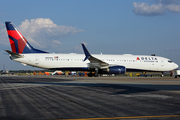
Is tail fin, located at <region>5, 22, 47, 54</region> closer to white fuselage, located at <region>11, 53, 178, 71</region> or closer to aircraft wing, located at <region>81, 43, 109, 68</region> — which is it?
white fuselage, located at <region>11, 53, 178, 71</region>

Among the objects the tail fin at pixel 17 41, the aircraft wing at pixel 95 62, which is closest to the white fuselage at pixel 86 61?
the aircraft wing at pixel 95 62

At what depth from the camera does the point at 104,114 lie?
764 centimetres

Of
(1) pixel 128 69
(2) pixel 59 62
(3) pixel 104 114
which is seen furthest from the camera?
(1) pixel 128 69

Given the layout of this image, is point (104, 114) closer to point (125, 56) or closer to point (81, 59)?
point (81, 59)

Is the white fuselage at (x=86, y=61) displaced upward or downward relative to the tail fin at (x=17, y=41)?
downward

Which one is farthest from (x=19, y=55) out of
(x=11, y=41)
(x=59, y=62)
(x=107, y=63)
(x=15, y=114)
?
(x=15, y=114)

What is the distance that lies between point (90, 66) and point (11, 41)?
16393 millimetres

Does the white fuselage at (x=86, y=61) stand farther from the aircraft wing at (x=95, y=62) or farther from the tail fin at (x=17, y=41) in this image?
the tail fin at (x=17, y=41)

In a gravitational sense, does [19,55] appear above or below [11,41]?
below

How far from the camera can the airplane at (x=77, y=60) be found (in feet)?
133

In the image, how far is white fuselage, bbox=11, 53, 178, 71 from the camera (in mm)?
41281

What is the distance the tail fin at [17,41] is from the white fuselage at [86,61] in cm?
169

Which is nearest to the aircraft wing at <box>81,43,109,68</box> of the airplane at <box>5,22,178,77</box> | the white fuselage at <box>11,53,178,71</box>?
the airplane at <box>5,22,178,77</box>

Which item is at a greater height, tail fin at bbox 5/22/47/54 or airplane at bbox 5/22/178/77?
tail fin at bbox 5/22/47/54
